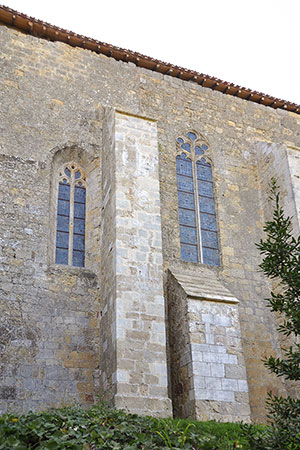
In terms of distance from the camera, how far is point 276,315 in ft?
36.2

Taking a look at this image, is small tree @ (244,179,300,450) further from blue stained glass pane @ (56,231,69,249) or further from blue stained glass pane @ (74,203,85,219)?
blue stained glass pane @ (74,203,85,219)

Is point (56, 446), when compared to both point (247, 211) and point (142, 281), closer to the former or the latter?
point (142, 281)

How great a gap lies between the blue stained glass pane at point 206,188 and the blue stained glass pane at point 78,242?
2.95 metres

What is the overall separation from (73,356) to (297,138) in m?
8.05

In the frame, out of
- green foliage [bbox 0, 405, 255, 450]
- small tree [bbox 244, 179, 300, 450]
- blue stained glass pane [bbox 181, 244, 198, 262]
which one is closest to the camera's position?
small tree [bbox 244, 179, 300, 450]

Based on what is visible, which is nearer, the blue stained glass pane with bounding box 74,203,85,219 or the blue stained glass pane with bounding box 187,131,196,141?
the blue stained glass pane with bounding box 74,203,85,219

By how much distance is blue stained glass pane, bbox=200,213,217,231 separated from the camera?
11453 mm

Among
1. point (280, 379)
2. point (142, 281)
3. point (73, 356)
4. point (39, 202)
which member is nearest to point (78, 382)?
point (73, 356)

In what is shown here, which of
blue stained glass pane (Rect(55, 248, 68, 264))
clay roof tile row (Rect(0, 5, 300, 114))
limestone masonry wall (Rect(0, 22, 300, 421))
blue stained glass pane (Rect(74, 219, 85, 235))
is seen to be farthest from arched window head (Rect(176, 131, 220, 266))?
blue stained glass pane (Rect(55, 248, 68, 264))

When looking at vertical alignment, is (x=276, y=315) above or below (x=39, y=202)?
below

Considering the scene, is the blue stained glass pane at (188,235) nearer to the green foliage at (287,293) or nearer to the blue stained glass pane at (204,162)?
the blue stained glass pane at (204,162)

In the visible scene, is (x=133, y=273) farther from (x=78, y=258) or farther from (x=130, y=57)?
(x=130, y=57)

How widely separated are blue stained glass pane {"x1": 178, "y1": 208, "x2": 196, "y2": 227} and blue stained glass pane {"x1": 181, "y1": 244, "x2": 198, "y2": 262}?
0.51 meters

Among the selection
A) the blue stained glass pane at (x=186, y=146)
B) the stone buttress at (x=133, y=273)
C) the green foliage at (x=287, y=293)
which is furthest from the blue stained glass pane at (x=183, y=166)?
the green foliage at (x=287, y=293)
